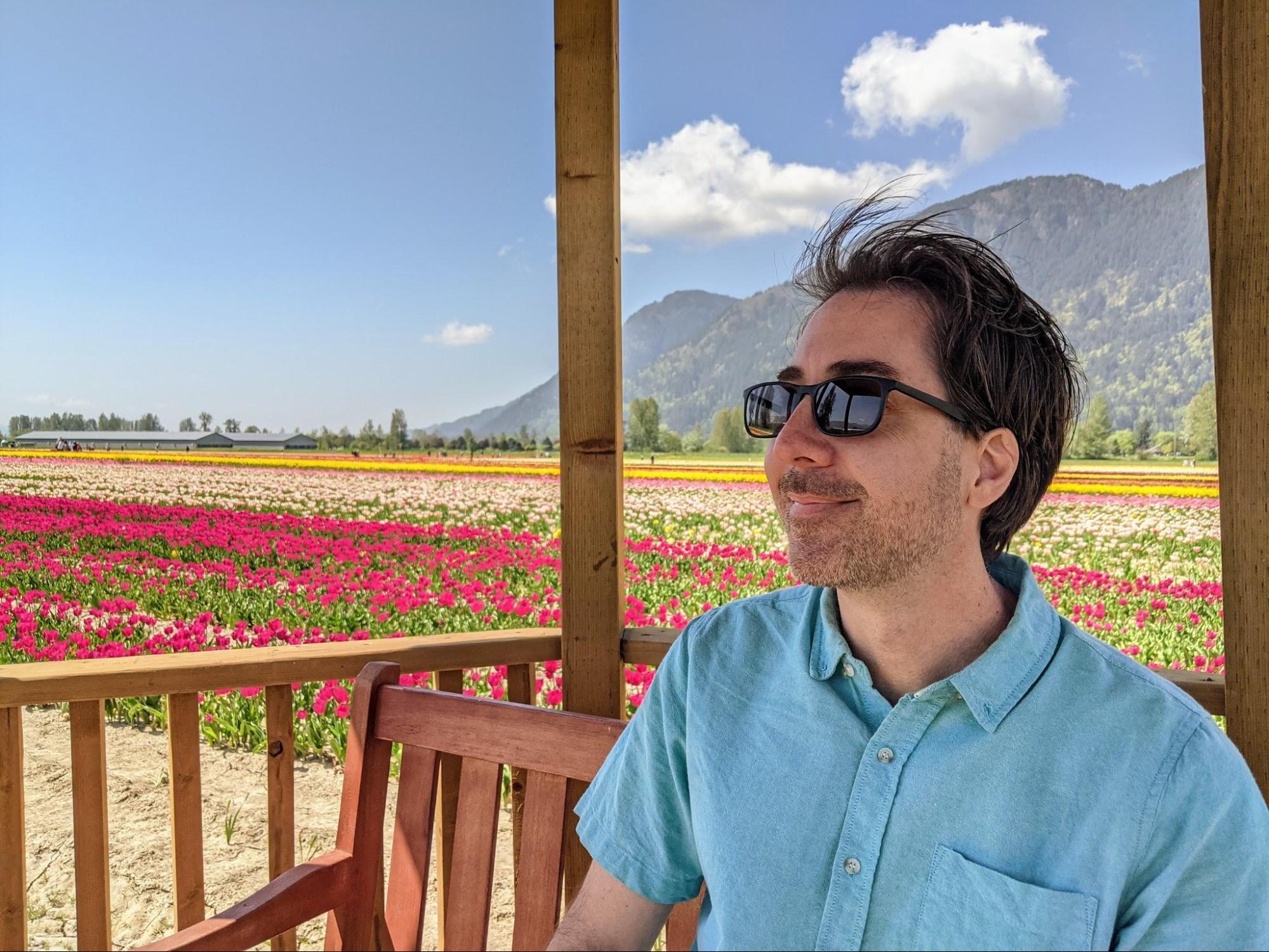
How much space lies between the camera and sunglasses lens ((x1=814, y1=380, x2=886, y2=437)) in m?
0.99

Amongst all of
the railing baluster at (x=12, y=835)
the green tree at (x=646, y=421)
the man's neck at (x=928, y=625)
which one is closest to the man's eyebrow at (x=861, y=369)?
the man's neck at (x=928, y=625)

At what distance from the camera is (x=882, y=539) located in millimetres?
969

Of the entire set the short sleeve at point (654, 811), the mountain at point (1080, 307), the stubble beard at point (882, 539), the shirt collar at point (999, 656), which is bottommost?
the short sleeve at point (654, 811)

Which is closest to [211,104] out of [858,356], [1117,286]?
[858,356]

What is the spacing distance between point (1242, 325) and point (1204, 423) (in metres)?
0.42

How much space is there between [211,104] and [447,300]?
2.60ft

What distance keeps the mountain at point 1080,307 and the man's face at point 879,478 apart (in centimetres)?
52

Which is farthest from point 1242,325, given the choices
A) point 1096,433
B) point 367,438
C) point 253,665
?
point 367,438

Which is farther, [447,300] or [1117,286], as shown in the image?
[447,300]

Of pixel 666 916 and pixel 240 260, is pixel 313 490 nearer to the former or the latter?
pixel 240 260

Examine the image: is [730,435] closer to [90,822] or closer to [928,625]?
[928,625]

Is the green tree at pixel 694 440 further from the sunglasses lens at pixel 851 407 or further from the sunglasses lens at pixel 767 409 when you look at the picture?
the sunglasses lens at pixel 851 407

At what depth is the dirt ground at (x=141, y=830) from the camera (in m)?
2.03

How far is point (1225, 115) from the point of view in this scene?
135 cm
